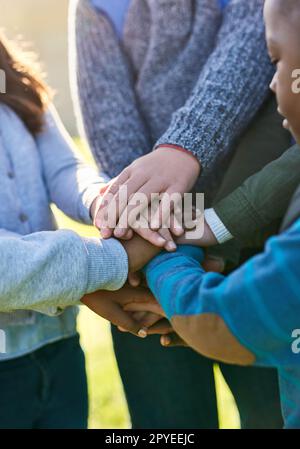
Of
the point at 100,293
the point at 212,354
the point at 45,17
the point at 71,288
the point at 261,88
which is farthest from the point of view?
the point at 45,17

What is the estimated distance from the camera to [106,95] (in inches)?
58.2

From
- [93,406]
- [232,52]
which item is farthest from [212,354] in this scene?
[93,406]

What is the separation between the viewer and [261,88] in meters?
1.40

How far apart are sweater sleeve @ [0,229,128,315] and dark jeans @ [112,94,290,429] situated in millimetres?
368

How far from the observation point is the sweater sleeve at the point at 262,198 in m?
1.26

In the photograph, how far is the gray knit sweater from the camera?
140 cm

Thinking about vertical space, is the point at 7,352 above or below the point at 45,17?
above

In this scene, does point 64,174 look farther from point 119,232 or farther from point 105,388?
point 105,388

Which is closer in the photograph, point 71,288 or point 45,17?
point 71,288

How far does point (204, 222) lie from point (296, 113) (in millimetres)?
351

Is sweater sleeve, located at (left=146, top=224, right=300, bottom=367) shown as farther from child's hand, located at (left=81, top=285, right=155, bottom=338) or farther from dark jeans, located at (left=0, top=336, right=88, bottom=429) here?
dark jeans, located at (left=0, top=336, right=88, bottom=429)

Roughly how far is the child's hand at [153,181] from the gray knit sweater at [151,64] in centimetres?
12

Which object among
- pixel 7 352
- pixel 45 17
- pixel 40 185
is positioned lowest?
pixel 45 17

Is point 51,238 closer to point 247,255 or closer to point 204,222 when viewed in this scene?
point 204,222
